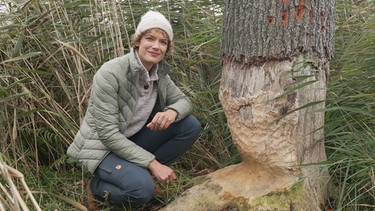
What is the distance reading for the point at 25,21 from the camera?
9.41 feet

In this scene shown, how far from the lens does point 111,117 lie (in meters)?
2.34

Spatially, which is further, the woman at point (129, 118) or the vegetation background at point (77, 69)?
the vegetation background at point (77, 69)

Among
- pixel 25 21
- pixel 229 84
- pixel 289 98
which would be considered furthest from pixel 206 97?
pixel 25 21

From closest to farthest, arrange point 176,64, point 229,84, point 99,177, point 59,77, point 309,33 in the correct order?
point 309,33 → point 229,84 → point 99,177 → point 59,77 → point 176,64

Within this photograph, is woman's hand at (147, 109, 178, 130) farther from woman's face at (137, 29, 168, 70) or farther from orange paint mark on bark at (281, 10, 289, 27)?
orange paint mark on bark at (281, 10, 289, 27)

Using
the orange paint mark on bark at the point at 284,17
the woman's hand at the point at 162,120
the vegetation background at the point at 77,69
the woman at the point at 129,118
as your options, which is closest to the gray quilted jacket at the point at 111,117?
the woman at the point at 129,118

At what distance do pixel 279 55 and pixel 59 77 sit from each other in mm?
1336

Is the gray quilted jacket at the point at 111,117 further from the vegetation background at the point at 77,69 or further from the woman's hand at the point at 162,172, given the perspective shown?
the vegetation background at the point at 77,69

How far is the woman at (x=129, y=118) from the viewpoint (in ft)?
7.70

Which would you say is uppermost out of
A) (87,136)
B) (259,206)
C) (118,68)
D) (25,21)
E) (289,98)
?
(25,21)

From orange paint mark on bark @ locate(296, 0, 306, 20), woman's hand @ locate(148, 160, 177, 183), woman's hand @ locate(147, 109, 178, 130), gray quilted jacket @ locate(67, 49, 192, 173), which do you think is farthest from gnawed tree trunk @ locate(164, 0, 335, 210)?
gray quilted jacket @ locate(67, 49, 192, 173)

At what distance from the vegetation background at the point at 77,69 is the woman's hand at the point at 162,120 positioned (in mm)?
331

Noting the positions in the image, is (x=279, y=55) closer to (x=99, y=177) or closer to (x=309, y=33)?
(x=309, y=33)

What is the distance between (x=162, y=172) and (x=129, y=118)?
311 millimetres
